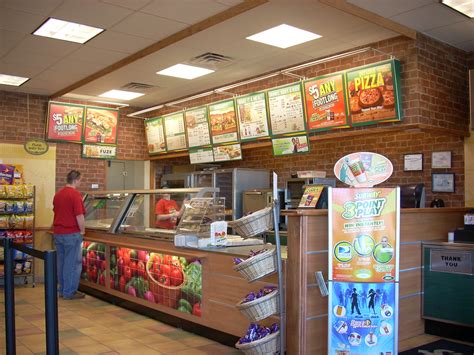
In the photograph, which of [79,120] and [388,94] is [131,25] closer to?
[388,94]

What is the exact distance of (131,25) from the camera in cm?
539

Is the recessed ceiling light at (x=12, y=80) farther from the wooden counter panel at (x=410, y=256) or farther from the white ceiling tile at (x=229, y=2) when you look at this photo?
the wooden counter panel at (x=410, y=256)

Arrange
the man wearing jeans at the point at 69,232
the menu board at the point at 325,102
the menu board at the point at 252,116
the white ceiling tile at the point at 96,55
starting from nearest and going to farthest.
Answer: the menu board at the point at 325,102 → the white ceiling tile at the point at 96,55 → the man wearing jeans at the point at 69,232 → the menu board at the point at 252,116

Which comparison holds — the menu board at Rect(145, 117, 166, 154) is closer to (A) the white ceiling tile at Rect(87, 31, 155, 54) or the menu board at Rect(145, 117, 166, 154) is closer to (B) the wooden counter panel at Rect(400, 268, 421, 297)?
(A) the white ceiling tile at Rect(87, 31, 155, 54)

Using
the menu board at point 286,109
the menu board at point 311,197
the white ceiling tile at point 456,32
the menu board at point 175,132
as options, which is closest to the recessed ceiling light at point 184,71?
the menu board at point 286,109

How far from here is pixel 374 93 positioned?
5816mm

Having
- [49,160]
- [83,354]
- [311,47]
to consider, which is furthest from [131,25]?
[49,160]

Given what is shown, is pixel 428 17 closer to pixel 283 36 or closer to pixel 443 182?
pixel 283 36

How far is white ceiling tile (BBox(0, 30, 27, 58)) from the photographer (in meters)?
5.75

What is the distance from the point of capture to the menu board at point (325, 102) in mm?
6168

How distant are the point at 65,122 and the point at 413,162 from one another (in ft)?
19.2

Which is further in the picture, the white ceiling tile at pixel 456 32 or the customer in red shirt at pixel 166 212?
the customer in red shirt at pixel 166 212

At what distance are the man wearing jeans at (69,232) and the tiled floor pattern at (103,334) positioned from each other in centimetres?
37

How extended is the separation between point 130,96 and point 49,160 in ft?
5.81
